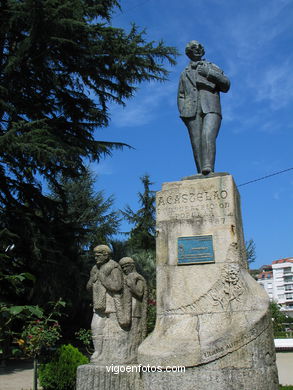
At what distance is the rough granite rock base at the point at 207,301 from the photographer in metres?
4.13

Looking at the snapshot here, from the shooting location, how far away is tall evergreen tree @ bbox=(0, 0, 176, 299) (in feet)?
38.9

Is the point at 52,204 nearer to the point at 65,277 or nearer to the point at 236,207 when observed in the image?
the point at 65,277

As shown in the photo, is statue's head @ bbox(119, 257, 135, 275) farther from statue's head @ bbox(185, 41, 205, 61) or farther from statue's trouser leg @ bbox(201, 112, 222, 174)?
statue's head @ bbox(185, 41, 205, 61)

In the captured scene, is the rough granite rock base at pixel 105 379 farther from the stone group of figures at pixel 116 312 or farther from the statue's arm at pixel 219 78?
the statue's arm at pixel 219 78

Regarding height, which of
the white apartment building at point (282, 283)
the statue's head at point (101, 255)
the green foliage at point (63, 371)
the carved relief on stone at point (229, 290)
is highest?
the white apartment building at point (282, 283)

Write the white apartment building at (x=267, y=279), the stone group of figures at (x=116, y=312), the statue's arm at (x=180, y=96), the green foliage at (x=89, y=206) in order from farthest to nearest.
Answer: the white apartment building at (x=267, y=279)
the green foliage at (x=89, y=206)
the statue's arm at (x=180, y=96)
the stone group of figures at (x=116, y=312)

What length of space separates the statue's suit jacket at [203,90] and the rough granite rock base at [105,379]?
11.1 ft

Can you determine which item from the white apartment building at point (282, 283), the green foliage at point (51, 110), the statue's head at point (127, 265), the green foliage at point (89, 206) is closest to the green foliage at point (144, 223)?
the green foliage at point (89, 206)

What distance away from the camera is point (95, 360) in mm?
5145

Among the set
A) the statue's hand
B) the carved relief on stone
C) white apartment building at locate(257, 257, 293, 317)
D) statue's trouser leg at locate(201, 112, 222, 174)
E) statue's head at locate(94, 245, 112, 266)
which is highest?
white apartment building at locate(257, 257, 293, 317)

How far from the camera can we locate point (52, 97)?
13891 mm

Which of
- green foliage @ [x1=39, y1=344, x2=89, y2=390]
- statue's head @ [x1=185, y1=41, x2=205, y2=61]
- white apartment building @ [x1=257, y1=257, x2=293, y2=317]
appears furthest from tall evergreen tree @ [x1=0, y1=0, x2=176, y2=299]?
white apartment building @ [x1=257, y1=257, x2=293, y2=317]

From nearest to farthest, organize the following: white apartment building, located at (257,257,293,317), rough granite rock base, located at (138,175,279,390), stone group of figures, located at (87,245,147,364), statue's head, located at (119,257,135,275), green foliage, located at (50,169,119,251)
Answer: rough granite rock base, located at (138,175,279,390), stone group of figures, located at (87,245,147,364), statue's head, located at (119,257,135,275), green foliage, located at (50,169,119,251), white apartment building, located at (257,257,293,317)

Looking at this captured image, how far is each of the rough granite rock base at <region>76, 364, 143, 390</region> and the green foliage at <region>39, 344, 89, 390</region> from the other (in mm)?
3290
